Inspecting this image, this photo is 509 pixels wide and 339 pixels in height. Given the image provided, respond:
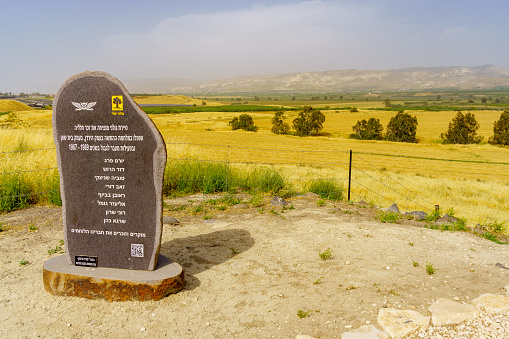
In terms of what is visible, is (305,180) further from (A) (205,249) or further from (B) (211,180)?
(A) (205,249)

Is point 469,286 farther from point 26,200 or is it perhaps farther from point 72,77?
point 26,200

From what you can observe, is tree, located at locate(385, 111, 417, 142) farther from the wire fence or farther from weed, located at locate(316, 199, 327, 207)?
weed, located at locate(316, 199, 327, 207)

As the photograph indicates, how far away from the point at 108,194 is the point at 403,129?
49.5 m

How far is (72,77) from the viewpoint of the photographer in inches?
216

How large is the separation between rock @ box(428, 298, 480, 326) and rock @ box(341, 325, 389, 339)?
0.65m

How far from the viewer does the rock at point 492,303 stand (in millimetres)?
4694

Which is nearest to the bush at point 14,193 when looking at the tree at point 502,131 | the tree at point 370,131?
the tree at point 370,131

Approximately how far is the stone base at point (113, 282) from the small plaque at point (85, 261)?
11 cm

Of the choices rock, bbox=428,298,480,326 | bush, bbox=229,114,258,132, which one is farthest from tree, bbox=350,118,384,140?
rock, bbox=428,298,480,326

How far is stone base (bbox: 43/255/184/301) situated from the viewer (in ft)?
17.3

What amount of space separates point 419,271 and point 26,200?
8693mm

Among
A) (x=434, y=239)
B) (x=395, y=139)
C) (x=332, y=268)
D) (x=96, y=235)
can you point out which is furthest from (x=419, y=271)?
(x=395, y=139)

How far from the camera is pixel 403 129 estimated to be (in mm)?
50500

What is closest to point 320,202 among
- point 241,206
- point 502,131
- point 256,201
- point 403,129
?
point 256,201
